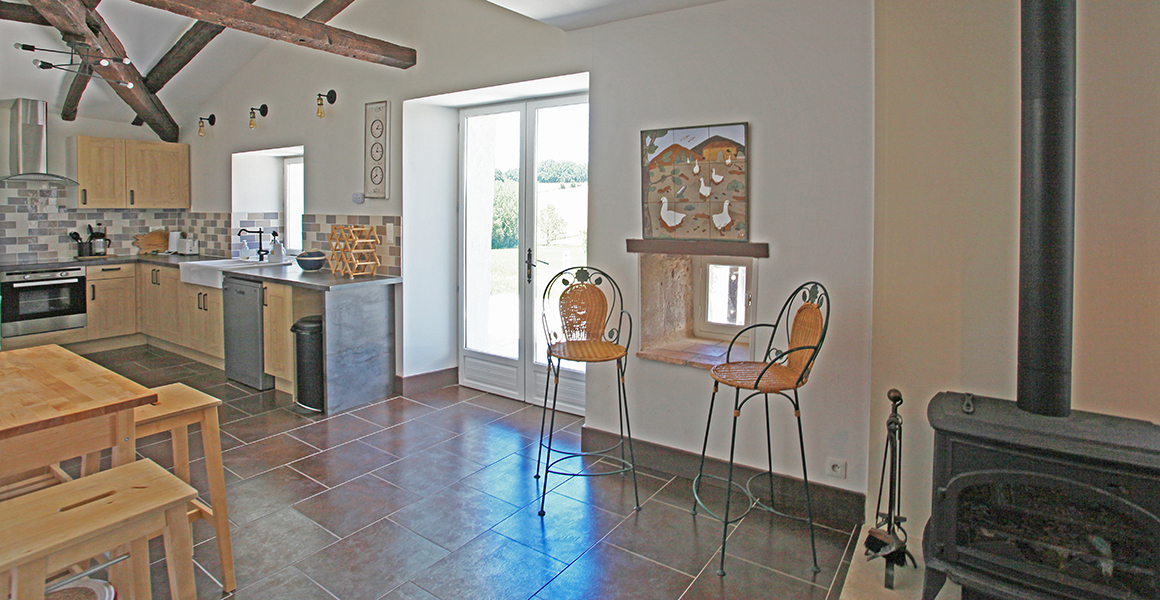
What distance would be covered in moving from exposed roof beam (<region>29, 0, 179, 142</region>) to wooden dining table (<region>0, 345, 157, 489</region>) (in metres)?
2.89

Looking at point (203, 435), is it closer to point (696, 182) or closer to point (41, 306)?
point (696, 182)

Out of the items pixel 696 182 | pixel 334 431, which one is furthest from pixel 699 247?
pixel 334 431

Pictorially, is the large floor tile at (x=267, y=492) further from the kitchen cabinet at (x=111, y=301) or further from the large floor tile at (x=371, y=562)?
the kitchen cabinet at (x=111, y=301)

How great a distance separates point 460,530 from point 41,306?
5.53 m

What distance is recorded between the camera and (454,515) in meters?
3.13

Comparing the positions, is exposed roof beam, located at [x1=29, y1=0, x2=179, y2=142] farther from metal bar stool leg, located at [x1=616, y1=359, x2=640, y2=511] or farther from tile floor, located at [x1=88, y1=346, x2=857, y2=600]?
metal bar stool leg, located at [x1=616, y1=359, x2=640, y2=511]

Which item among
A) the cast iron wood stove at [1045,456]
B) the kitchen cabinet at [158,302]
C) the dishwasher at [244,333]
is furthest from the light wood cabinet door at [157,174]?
the cast iron wood stove at [1045,456]

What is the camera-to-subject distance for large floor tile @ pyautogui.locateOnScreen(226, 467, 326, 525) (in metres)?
3.16

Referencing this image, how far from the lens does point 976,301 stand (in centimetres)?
253

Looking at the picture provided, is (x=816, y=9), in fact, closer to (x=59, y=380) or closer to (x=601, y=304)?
(x=601, y=304)

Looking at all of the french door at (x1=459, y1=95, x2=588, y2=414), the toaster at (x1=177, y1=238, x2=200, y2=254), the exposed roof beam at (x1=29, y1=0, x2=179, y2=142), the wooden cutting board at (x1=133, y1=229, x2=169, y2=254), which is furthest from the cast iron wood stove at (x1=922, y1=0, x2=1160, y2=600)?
the wooden cutting board at (x1=133, y1=229, x2=169, y2=254)

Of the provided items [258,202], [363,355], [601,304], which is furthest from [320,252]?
[601,304]

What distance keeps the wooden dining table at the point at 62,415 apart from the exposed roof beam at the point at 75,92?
4247 millimetres

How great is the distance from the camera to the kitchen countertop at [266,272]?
15.6ft
